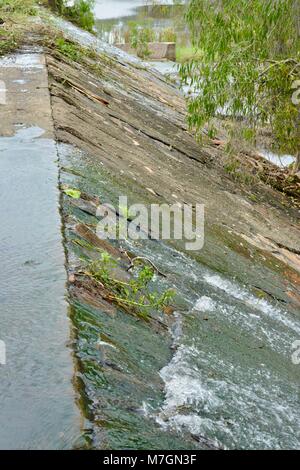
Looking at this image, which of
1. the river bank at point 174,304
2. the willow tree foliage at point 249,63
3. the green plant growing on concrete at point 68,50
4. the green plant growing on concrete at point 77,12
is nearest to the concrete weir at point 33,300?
the river bank at point 174,304

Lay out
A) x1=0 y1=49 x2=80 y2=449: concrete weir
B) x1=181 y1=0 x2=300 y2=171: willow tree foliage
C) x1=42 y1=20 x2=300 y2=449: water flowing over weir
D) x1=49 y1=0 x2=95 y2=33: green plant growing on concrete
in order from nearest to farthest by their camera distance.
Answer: x1=0 y1=49 x2=80 y2=449: concrete weir, x1=42 y1=20 x2=300 y2=449: water flowing over weir, x1=181 y1=0 x2=300 y2=171: willow tree foliage, x1=49 y1=0 x2=95 y2=33: green plant growing on concrete

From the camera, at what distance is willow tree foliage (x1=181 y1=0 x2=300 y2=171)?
9.23 m

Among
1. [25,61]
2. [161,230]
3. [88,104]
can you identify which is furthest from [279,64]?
[161,230]

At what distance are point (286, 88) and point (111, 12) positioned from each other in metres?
27.6

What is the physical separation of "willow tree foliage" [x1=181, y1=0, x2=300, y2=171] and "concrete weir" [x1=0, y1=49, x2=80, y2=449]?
127 inches

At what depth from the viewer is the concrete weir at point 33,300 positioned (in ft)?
8.50

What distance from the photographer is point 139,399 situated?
298 cm

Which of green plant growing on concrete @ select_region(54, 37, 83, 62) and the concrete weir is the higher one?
the concrete weir

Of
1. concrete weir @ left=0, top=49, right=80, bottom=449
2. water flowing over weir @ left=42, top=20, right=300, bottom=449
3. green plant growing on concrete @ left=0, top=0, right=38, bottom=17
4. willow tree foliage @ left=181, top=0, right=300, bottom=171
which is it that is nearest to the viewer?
concrete weir @ left=0, top=49, right=80, bottom=449

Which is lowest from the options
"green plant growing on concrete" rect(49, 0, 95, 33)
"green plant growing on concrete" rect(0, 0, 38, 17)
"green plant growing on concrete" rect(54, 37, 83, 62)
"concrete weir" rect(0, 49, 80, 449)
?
"green plant growing on concrete" rect(49, 0, 95, 33)

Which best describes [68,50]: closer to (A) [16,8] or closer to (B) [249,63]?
(B) [249,63]

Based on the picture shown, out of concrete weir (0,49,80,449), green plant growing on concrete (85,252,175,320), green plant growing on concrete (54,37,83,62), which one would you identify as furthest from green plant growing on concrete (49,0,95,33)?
green plant growing on concrete (85,252,175,320)

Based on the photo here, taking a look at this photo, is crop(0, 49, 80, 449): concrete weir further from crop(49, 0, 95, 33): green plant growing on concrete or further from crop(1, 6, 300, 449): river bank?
crop(49, 0, 95, 33): green plant growing on concrete

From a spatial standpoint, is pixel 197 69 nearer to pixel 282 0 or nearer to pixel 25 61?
pixel 282 0
